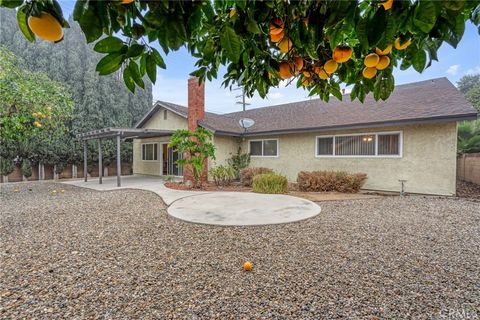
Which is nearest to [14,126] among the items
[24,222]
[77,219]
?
[24,222]

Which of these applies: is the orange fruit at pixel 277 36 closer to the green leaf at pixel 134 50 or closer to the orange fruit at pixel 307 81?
the orange fruit at pixel 307 81

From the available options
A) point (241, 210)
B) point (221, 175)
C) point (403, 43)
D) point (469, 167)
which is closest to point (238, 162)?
point (221, 175)

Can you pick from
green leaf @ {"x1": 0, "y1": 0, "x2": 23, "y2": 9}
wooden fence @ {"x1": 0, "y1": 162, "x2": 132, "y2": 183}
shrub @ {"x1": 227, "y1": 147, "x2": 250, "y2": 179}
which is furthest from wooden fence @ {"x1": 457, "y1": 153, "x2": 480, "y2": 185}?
wooden fence @ {"x1": 0, "y1": 162, "x2": 132, "y2": 183}

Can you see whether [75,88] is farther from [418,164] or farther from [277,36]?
→ [418,164]

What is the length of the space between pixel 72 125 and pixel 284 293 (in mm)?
17777

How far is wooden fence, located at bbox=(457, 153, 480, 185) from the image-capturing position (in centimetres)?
974

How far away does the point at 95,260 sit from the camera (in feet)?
10.4

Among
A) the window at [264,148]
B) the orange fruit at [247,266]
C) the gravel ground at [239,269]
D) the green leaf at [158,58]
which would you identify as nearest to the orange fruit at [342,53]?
the green leaf at [158,58]

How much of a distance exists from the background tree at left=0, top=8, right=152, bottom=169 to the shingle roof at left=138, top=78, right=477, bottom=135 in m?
6.20

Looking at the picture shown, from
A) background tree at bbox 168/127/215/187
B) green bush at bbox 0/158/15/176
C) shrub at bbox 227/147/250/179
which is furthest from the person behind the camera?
green bush at bbox 0/158/15/176

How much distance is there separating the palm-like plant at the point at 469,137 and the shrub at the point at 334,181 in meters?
6.31

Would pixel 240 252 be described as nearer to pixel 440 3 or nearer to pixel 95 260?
pixel 95 260

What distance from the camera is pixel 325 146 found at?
1062 cm

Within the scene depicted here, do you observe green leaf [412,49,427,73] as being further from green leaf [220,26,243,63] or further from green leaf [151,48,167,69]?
green leaf [151,48,167,69]
